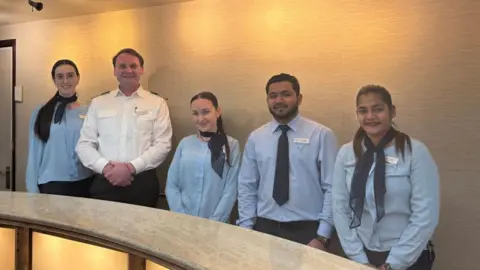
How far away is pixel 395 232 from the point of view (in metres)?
2.13

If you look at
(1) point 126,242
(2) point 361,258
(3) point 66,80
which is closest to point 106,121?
(3) point 66,80

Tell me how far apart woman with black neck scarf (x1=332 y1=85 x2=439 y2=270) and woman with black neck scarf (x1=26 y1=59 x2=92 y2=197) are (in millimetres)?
1911

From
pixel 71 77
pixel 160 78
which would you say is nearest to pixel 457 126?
pixel 160 78

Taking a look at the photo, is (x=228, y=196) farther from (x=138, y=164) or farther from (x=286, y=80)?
(x=286, y=80)

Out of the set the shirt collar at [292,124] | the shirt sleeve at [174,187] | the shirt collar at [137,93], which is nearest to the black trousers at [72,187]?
the shirt collar at [137,93]

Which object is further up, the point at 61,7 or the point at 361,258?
the point at 61,7

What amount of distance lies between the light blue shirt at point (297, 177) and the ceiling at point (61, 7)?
1.32m

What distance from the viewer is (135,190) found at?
298cm

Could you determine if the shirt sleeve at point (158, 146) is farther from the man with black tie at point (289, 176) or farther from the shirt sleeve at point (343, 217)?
the shirt sleeve at point (343, 217)

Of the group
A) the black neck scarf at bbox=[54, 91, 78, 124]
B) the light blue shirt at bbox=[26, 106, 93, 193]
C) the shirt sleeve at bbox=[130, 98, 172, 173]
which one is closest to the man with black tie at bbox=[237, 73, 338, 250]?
the shirt sleeve at bbox=[130, 98, 172, 173]

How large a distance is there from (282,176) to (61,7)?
2194 millimetres

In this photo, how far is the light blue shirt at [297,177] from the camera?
2.42 meters

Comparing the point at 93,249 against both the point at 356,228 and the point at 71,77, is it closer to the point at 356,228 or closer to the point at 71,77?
the point at 356,228

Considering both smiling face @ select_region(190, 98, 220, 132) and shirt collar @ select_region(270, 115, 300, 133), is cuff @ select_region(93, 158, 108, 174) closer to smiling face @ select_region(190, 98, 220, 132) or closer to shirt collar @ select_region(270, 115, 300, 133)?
smiling face @ select_region(190, 98, 220, 132)
